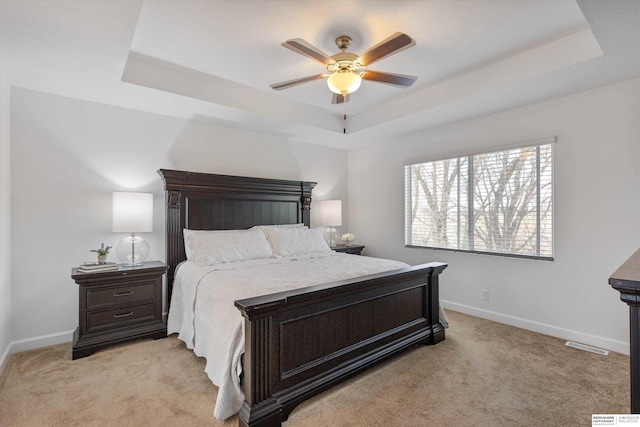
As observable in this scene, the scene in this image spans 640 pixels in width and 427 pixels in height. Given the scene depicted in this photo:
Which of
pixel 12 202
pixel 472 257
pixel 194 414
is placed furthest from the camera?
pixel 472 257

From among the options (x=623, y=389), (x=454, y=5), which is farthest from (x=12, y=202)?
(x=623, y=389)

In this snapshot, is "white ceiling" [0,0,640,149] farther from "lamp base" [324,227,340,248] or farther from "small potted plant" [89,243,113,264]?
"lamp base" [324,227,340,248]

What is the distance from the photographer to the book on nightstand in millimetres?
2803

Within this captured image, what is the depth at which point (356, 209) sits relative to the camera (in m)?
5.25

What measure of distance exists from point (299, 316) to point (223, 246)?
1.55 metres

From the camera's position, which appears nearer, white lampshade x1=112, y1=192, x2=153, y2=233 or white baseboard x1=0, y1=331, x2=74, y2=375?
white baseboard x1=0, y1=331, x2=74, y2=375

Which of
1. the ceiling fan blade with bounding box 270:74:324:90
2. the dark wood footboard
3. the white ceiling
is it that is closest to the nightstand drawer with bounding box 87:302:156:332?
the dark wood footboard

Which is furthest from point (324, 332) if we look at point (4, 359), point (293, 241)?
point (4, 359)

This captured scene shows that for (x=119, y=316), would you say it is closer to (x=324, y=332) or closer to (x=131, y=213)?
(x=131, y=213)

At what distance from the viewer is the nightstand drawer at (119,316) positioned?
2789 mm

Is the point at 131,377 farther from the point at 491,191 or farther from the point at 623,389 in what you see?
the point at 491,191

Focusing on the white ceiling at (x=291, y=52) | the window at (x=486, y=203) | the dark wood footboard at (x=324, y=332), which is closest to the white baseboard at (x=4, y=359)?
the dark wood footboard at (x=324, y=332)

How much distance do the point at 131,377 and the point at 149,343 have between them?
0.64 metres

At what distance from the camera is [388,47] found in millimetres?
2059
